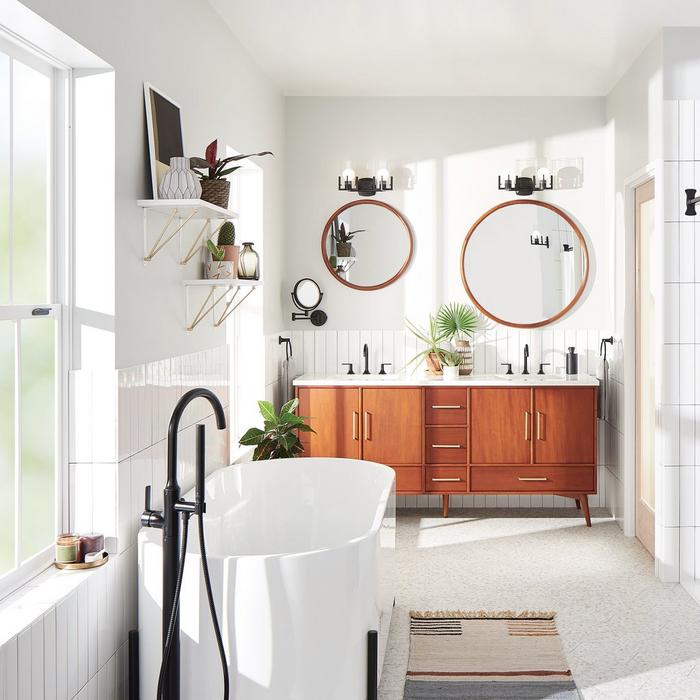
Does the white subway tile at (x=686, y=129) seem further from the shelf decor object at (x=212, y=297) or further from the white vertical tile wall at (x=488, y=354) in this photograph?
the shelf decor object at (x=212, y=297)

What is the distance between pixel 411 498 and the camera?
5.36 meters

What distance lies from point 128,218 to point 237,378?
79.9 inches

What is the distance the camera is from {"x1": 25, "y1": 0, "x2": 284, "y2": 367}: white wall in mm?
2463

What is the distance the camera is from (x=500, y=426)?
191 inches

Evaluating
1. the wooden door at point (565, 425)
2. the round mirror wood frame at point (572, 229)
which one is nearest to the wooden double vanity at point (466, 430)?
the wooden door at point (565, 425)

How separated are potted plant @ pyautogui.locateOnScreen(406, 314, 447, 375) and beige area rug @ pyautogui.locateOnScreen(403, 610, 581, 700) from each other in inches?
75.6

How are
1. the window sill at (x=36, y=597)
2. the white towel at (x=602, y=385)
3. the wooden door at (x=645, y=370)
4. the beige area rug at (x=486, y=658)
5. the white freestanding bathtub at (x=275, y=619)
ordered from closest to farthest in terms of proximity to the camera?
the window sill at (x=36, y=597), the white freestanding bathtub at (x=275, y=619), the beige area rug at (x=486, y=658), the wooden door at (x=645, y=370), the white towel at (x=602, y=385)

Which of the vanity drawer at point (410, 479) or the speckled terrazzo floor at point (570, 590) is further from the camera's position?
the vanity drawer at point (410, 479)

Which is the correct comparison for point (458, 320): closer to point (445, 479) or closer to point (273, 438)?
point (445, 479)

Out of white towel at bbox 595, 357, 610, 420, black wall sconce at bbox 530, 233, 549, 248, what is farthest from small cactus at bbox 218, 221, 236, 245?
white towel at bbox 595, 357, 610, 420

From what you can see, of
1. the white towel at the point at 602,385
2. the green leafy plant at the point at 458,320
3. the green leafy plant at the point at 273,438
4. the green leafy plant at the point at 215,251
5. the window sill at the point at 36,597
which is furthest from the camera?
the green leafy plant at the point at 458,320

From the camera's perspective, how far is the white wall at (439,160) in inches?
207

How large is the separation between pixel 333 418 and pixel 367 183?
5.02ft

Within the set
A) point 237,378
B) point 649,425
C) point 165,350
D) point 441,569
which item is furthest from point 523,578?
point 165,350
